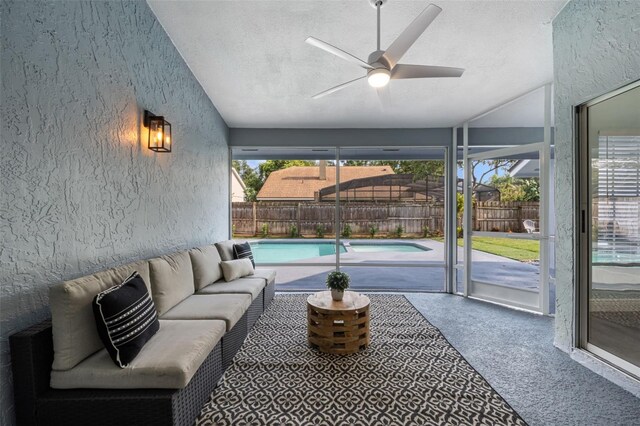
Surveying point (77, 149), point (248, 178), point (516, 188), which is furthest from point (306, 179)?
point (77, 149)

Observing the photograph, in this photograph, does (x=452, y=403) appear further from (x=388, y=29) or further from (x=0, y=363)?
(x=388, y=29)

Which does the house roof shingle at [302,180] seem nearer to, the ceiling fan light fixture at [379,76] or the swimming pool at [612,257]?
the ceiling fan light fixture at [379,76]

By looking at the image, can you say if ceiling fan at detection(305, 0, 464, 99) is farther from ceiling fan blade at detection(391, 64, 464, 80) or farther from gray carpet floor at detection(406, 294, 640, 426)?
gray carpet floor at detection(406, 294, 640, 426)

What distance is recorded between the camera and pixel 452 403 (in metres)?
1.91

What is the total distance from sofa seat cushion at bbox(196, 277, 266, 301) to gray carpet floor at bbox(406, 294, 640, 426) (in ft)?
6.73

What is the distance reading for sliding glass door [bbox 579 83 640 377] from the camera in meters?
2.11

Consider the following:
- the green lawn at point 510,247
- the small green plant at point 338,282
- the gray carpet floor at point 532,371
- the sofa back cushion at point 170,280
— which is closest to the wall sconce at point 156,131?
the sofa back cushion at point 170,280

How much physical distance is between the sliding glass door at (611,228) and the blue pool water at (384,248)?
3428 millimetres

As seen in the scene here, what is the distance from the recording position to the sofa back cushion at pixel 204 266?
3025 millimetres

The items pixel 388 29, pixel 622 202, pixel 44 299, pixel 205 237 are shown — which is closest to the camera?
pixel 44 299

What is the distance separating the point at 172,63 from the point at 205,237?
83.4 inches

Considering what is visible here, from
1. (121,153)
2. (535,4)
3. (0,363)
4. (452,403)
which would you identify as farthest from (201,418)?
(535,4)

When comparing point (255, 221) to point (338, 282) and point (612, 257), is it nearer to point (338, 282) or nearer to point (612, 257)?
point (338, 282)

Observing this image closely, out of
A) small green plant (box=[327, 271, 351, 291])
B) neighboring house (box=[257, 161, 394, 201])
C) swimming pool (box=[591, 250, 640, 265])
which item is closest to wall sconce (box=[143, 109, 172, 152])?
small green plant (box=[327, 271, 351, 291])
